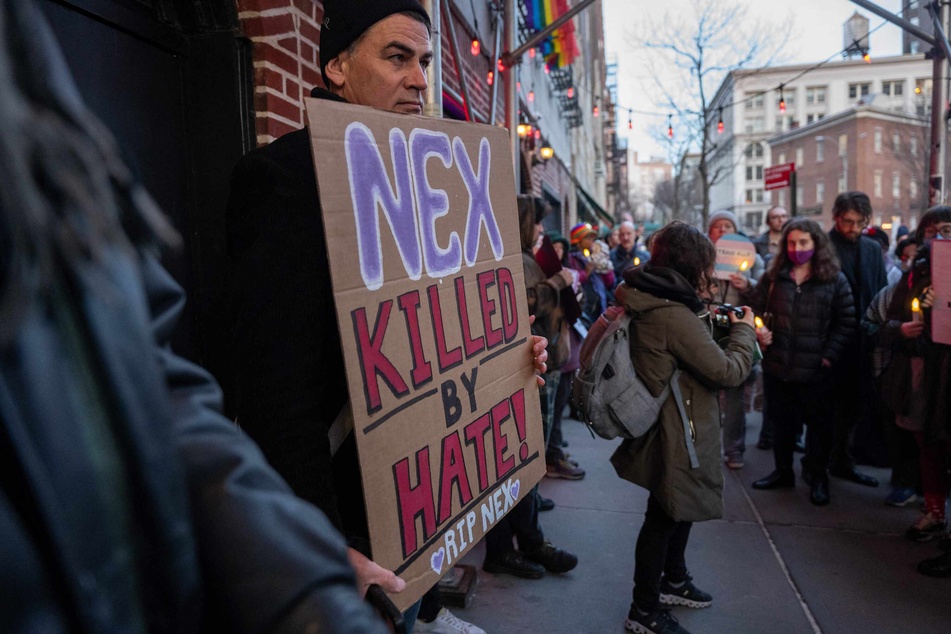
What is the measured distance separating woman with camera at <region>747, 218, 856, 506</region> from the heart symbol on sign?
3.73 metres

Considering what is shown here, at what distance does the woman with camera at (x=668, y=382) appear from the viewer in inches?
112

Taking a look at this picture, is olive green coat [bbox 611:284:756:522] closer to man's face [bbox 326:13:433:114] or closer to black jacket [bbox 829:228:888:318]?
man's face [bbox 326:13:433:114]

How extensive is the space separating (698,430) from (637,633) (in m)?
0.98

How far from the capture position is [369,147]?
1.37 meters

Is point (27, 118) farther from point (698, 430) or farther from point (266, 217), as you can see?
point (698, 430)

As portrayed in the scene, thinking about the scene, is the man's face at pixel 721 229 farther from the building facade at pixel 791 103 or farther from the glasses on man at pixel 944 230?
the building facade at pixel 791 103

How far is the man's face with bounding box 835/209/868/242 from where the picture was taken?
504cm

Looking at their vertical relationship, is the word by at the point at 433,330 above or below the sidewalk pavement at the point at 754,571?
above

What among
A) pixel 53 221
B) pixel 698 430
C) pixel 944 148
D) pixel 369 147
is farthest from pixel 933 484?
pixel 944 148

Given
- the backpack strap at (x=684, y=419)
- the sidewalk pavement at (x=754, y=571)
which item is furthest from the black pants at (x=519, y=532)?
the backpack strap at (x=684, y=419)

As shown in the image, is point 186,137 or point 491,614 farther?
point 491,614

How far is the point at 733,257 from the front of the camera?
5.16m

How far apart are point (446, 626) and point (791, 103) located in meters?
80.1

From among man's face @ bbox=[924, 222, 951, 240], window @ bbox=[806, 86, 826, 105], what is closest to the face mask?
man's face @ bbox=[924, 222, 951, 240]
